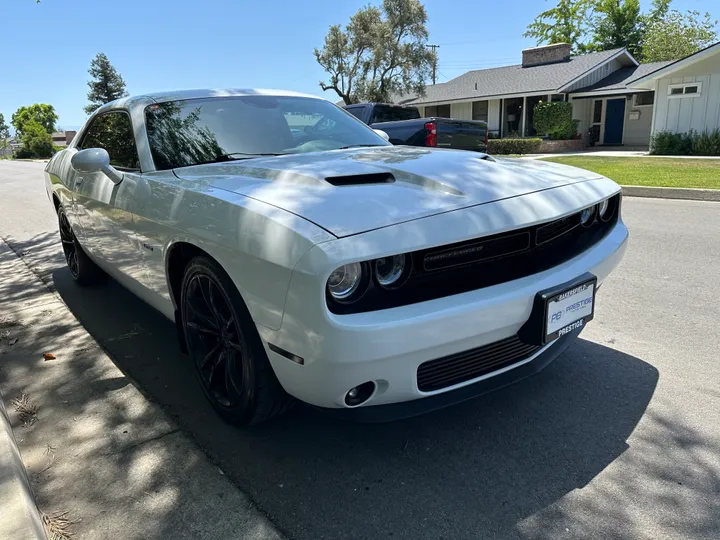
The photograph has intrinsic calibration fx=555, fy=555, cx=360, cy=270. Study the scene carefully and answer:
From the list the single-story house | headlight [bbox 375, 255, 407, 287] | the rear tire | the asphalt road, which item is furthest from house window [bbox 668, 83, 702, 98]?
headlight [bbox 375, 255, 407, 287]

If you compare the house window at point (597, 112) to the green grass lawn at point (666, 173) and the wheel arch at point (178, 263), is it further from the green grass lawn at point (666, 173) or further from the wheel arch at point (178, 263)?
the wheel arch at point (178, 263)

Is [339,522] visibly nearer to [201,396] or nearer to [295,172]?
[201,396]

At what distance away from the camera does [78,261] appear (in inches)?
193

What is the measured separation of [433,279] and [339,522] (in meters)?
0.95

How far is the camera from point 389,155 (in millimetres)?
3064

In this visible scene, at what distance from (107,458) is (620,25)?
57.0m

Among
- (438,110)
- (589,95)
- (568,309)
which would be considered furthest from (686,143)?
(568,309)

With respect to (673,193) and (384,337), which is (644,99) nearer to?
(673,193)

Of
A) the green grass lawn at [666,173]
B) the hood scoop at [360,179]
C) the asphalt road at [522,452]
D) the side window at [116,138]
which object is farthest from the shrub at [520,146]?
the hood scoop at [360,179]

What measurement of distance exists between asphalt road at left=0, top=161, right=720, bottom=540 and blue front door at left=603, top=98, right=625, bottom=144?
25.1 metres

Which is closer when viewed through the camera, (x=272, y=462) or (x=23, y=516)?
(x=23, y=516)

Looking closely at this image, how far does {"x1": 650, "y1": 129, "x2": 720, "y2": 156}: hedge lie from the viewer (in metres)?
18.2

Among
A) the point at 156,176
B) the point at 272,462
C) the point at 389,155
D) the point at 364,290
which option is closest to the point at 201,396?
the point at 272,462

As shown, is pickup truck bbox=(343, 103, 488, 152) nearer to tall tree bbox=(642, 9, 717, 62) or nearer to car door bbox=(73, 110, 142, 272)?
car door bbox=(73, 110, 142, 272)
